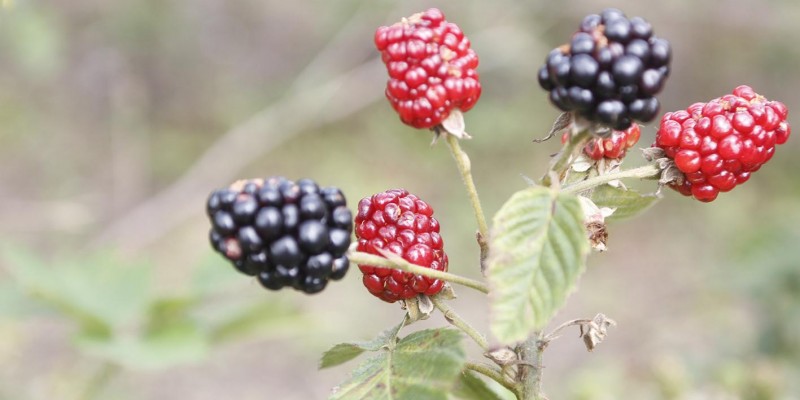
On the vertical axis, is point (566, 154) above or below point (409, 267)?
above

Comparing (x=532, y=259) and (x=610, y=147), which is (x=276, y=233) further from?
(x=610, y=147)

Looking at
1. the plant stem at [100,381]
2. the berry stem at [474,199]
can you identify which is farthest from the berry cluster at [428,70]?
the plant stem at [100,381]

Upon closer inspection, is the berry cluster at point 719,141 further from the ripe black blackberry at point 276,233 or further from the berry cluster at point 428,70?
the ripe black blackberry at point 276,233

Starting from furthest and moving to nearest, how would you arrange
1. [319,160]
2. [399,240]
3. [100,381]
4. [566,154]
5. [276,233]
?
[319,160] → [100,381] → [399,240] → [566,154] → [276,233]

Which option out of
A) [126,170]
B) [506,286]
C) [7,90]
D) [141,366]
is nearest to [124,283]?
[141,366]

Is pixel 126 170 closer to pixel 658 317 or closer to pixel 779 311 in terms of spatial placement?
pixel 658 317

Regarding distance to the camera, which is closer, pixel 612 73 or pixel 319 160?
pixel 612 73

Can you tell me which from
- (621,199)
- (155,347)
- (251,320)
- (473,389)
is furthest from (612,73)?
(155,347)
